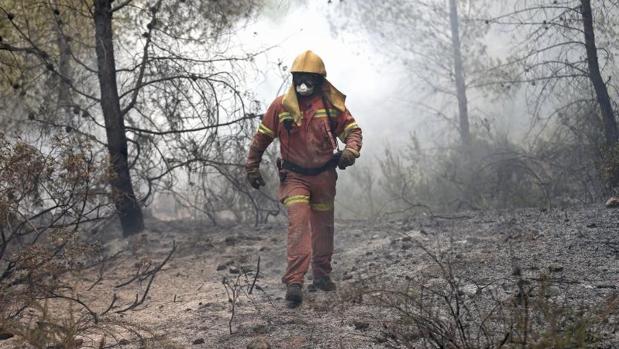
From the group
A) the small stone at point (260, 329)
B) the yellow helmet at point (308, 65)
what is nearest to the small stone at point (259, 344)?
the small stone at point (260, 329)

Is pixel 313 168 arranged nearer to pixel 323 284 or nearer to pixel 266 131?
pixel 266 131

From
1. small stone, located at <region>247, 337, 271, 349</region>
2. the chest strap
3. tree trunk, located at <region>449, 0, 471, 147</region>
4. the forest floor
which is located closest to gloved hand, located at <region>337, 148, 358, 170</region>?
the chest strap

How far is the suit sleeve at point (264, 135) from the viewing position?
4.58 m

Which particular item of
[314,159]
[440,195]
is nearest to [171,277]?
[314,159]

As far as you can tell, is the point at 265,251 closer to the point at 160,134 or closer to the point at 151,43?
the point at 160,134

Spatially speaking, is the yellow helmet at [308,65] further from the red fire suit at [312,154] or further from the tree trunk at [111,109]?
the tree trunk at [111,109]

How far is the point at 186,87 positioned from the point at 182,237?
1781 millimetres

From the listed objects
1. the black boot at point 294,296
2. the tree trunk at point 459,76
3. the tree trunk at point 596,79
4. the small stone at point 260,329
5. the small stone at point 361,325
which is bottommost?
the small stone at point 260,329

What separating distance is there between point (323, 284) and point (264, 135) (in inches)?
49.6

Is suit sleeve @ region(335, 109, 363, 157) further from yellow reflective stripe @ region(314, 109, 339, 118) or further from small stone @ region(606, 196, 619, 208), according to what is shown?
small stone @ region(606, 196, 619, 208)

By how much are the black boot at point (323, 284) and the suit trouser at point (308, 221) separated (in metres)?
0.05

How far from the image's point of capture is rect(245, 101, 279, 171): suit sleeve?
4.58 metres

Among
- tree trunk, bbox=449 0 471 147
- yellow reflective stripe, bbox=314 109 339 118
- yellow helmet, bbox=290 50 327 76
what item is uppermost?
tree trunk, bbox=449 0 471 147

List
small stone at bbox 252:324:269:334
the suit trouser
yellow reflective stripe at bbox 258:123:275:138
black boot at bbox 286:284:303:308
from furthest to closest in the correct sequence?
yellow reflective stripe at bbox 258:123:275:138 → the suit trouser → black boot at bbox 286:284:303:308 → small stone at bbox 252:324:269:334
